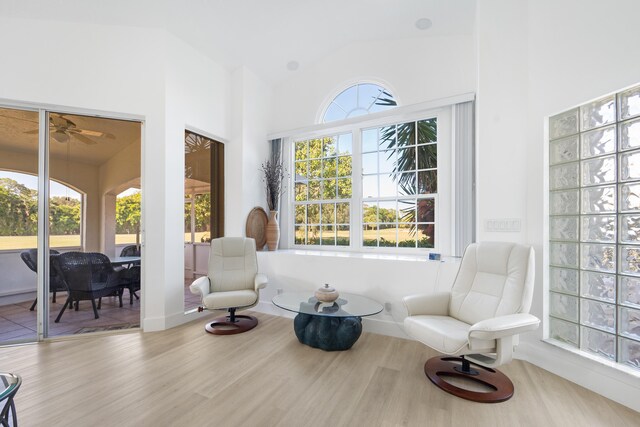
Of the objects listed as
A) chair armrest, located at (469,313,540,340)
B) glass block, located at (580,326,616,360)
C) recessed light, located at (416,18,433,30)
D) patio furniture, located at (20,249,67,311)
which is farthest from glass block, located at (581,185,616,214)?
patio furniture, located at (20,249,67,311)

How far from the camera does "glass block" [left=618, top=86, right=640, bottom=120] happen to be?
1963 millimetres

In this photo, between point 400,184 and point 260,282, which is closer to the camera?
point 260,282

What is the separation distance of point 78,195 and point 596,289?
4.85 m

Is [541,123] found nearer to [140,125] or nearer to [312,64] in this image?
[312,64]

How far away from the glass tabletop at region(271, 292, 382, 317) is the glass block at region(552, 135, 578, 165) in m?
2.02

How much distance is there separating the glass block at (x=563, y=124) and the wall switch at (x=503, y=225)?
2.59ft

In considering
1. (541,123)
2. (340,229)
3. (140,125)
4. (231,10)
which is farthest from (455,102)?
(140,125)

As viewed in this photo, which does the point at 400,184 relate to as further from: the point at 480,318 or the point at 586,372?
the point at 586,372

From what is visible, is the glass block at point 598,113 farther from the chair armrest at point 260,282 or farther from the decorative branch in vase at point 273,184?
the decorative branch in vase at point 273,184

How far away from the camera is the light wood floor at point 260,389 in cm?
176

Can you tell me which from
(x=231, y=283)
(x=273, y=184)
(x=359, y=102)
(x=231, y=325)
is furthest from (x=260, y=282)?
(x=359, y=102)

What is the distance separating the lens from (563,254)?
2.39 metres

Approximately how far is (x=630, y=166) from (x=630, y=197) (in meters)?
0.22

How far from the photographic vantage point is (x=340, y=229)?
13.4 ft
